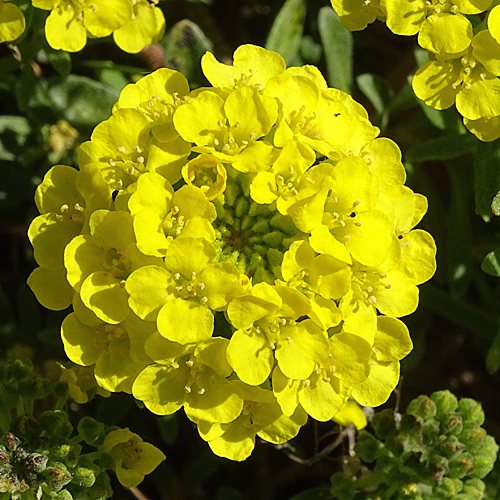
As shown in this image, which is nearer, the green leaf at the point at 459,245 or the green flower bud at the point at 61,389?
the green flower bud at the point at 61,389

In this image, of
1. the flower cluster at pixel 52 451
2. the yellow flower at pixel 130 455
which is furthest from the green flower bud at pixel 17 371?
the yellow flower at pixel 130 455

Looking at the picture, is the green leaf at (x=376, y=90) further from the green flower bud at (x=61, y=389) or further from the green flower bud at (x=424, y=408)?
the green flower bud at (x=61, y=389)

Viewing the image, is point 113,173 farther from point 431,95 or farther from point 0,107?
point 0,107

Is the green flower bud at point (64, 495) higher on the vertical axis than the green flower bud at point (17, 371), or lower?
lower

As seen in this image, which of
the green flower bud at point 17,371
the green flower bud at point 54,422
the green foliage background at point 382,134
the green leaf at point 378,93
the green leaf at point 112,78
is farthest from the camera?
the green leaf at point 112,78

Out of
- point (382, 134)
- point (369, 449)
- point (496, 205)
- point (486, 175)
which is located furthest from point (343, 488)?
point (382, 134)

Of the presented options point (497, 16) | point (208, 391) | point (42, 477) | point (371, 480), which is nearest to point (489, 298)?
point (371, 480)
